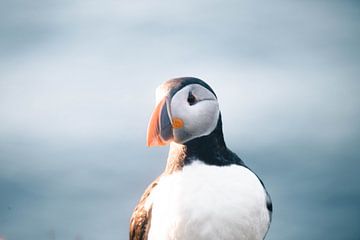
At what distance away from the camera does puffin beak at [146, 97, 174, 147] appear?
17.2 feet

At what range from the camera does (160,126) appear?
526 cm

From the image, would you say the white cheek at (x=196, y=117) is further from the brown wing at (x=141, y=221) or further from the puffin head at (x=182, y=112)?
the brown wing at (x=141, y=221)

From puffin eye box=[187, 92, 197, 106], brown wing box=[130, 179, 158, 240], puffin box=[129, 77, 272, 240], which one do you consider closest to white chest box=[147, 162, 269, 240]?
puffin box=[129, 77, 272, 240]

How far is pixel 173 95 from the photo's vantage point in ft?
17.3

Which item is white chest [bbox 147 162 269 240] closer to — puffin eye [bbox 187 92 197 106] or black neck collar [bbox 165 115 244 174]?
black neck collar [bbox 165 115 244 174]

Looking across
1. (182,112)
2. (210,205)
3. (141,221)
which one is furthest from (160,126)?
(141,221)

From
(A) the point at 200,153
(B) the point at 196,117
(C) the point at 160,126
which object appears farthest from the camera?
(A) the point at 200,153

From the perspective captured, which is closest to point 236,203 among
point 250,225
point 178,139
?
point 250,225

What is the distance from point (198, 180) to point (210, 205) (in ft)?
0.66

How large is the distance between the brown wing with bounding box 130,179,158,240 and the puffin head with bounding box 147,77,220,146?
0.58 metres

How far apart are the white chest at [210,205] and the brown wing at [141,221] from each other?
17cm

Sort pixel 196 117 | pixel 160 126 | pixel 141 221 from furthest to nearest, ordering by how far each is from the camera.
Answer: pixel 141 221, pixel 196 117, pixel 160 126

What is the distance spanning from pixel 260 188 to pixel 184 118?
0.77 m

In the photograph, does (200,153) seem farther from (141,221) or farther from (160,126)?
(141,221)
